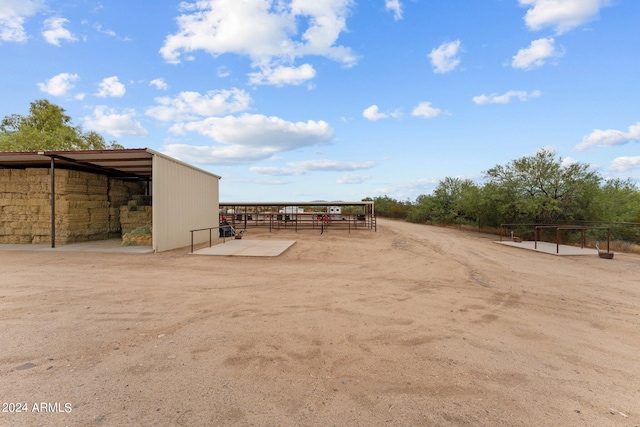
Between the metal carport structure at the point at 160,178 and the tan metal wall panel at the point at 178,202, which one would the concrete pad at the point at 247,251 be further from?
the metal carport structure at the point at 160,178

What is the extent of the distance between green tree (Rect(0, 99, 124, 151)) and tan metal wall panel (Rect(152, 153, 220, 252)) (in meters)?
17.2

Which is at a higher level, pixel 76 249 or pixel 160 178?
pixel 160 178

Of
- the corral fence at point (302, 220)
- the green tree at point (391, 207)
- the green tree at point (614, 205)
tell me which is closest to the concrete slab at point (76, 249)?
the corral fence at point (302, 220)

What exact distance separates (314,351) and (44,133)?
30.6 meters

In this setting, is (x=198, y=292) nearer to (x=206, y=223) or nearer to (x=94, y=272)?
(x=94, y=272)

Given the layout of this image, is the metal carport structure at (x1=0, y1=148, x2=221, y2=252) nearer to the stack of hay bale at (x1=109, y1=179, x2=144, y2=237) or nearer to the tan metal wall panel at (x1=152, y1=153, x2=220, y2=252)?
the tan metal wall panel at (x1=152, y1=153, x2=220, y2=252)

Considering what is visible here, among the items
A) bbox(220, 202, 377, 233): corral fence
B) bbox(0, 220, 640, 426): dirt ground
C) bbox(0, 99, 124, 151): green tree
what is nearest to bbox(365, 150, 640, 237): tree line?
bbox(220, 202, 377, 233): corral fence

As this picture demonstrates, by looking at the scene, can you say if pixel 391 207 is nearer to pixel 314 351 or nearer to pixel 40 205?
pixel 40 205

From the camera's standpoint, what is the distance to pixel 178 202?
1250 centimetres

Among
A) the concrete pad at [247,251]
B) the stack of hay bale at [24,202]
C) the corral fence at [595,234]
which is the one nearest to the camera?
the concrete pad at [247,251]

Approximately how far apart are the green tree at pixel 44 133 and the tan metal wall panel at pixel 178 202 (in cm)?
1724

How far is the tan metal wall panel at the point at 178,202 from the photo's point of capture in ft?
36.6

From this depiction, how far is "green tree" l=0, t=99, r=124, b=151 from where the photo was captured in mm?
22750

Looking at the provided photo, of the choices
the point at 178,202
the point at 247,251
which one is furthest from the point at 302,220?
the point at 247,251
